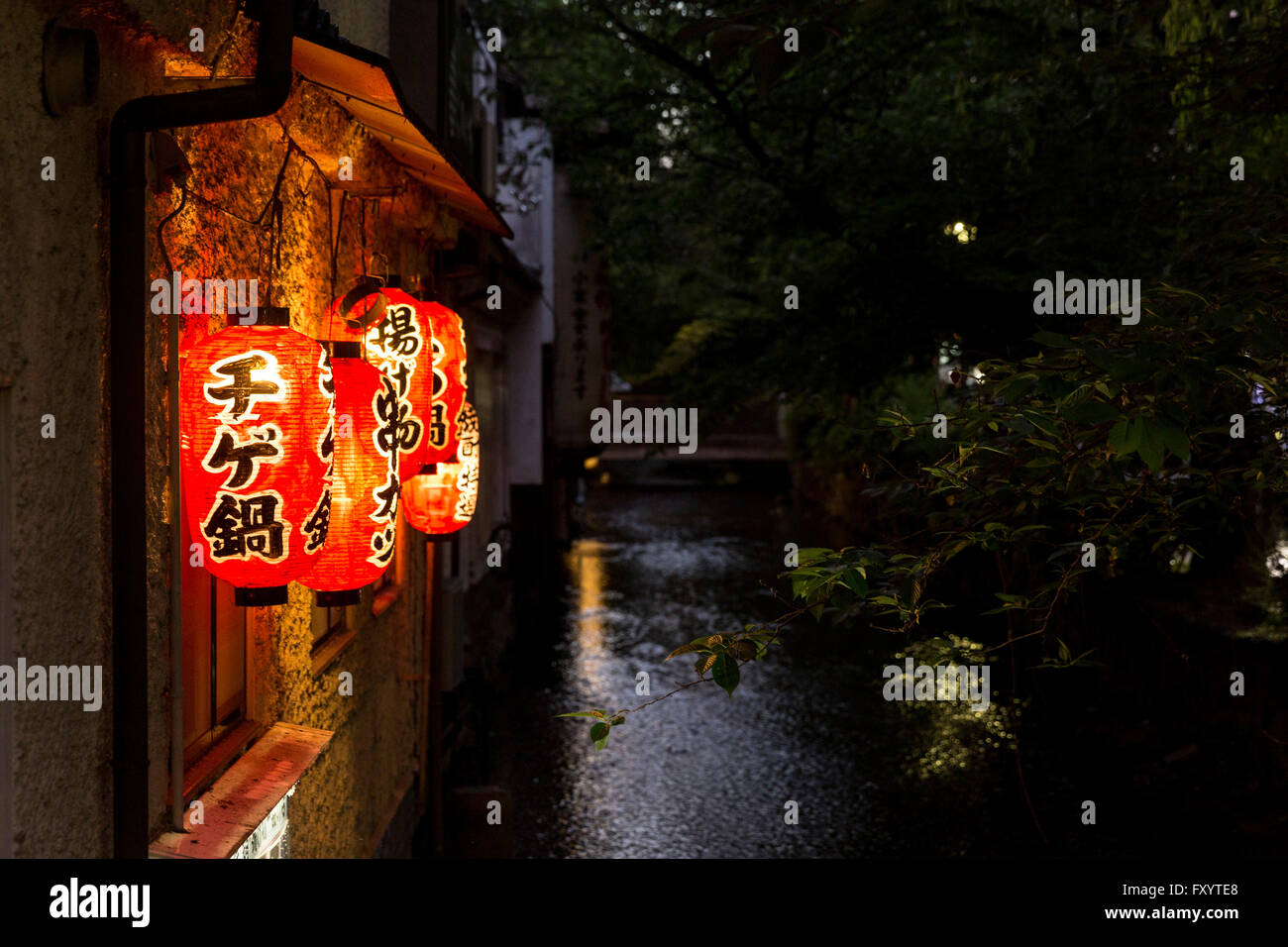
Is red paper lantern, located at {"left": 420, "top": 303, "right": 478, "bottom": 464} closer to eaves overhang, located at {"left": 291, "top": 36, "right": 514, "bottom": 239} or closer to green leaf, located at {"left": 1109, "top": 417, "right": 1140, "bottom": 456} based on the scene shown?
eaves overhang, located at {"left": 291, "top": 36, "right": 514, "bottom": 239}

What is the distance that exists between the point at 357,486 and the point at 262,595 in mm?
1285

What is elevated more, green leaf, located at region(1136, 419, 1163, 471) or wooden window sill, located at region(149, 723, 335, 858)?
green leaf, located at region(1136, 419, 1163, 471)

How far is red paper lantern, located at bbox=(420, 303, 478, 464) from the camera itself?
7.49m

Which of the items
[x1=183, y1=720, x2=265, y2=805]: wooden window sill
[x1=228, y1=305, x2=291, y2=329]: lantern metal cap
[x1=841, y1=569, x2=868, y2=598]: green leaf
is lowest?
[x1=183, y1=720, x2=265, y2=805]: wooden window sill

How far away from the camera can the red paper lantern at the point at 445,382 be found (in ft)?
24.6

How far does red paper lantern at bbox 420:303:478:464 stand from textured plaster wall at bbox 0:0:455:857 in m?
1.17

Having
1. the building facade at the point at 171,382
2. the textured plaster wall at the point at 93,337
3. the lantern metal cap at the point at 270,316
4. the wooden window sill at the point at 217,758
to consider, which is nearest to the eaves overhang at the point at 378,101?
the building facade at the point at 171,382

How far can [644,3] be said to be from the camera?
15.6m

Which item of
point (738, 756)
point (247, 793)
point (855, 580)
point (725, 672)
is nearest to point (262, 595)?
point (247, 793)

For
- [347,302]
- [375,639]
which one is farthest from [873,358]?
[347,302]

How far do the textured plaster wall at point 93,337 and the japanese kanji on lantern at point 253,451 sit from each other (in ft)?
0.56

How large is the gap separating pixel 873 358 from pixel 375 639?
642 cm

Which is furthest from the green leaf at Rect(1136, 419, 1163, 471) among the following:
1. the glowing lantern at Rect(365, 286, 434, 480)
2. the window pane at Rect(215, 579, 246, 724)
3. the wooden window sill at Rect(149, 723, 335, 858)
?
the glowing lantern at Rect(365, 286, 434, 480)
